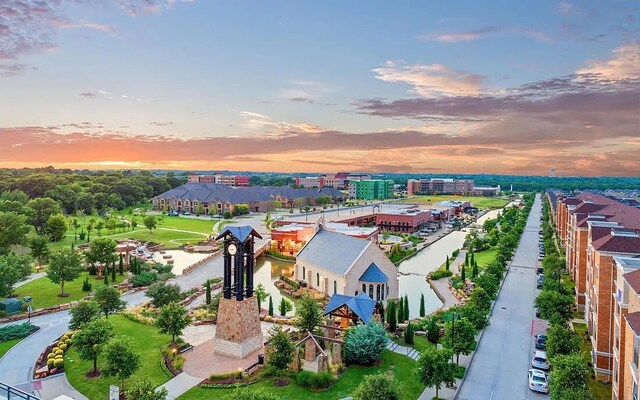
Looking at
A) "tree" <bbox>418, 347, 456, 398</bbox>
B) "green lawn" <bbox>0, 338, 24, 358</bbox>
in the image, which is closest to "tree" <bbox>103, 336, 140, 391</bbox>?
"green lawn" <bbox>0, 338, 24, 358</bbox>

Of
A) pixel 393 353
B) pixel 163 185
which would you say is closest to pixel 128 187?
pixel 163 185

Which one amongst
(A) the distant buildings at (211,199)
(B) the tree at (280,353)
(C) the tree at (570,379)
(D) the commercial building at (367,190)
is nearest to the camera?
(C) the tree at (570,379)

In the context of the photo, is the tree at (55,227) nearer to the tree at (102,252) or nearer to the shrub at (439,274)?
the tree at (102,252)

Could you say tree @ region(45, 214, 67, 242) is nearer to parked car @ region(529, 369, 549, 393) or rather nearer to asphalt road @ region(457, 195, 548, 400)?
asphalt road @ region(457, 195, 548, 400)

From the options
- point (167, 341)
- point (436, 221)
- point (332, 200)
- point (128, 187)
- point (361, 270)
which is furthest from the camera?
point (332, 200)

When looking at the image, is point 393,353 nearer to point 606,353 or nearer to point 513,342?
point 513,342

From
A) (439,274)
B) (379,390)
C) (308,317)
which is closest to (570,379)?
(379,390)

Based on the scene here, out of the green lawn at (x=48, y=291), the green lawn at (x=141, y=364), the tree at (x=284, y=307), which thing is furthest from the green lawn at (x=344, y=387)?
the green lawn at (x=48, y=291)
